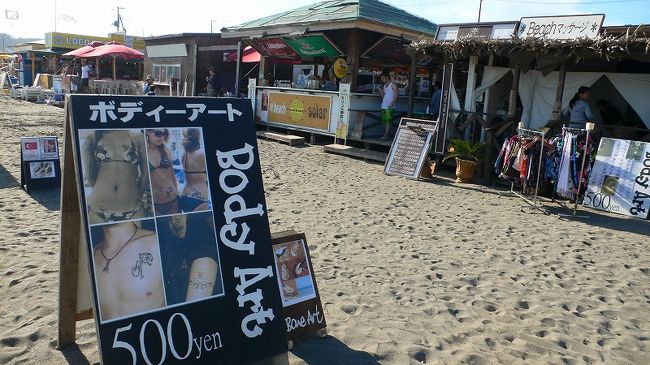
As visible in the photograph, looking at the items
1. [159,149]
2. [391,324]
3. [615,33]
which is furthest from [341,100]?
[159,149]

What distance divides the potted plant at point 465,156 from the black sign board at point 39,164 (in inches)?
281

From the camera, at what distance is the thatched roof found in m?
8.19

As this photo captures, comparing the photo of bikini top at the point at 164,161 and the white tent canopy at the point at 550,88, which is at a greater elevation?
the white tent canopy at the point at 550,88

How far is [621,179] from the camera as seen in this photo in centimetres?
805

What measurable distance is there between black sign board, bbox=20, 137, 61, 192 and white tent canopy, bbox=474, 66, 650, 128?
28.0 feet

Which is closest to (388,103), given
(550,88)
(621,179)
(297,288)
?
(550,88)

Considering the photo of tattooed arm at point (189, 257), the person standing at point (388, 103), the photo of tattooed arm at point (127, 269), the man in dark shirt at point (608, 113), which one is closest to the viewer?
the photo of tattooed arm at point (127, 269)

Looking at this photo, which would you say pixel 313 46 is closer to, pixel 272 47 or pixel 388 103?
pixel 272 47

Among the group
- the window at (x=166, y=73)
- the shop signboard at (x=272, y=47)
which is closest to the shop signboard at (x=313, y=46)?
the shop signboard at (x=272, y=47)

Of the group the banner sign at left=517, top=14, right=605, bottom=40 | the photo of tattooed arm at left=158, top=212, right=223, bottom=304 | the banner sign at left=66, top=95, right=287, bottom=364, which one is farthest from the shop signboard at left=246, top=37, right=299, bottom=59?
the photo of tattooed arm at left=158, top=212, right=223, bottom=304

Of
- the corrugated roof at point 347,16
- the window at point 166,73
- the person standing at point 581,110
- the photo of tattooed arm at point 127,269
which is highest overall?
the corrugated roof at point 347,16

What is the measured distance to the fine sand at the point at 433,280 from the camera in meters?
3.48

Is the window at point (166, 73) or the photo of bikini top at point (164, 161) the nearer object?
the photo of bikini top at point (164, 161)

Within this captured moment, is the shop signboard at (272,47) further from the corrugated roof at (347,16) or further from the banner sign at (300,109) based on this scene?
the banner sign at (300,109)
